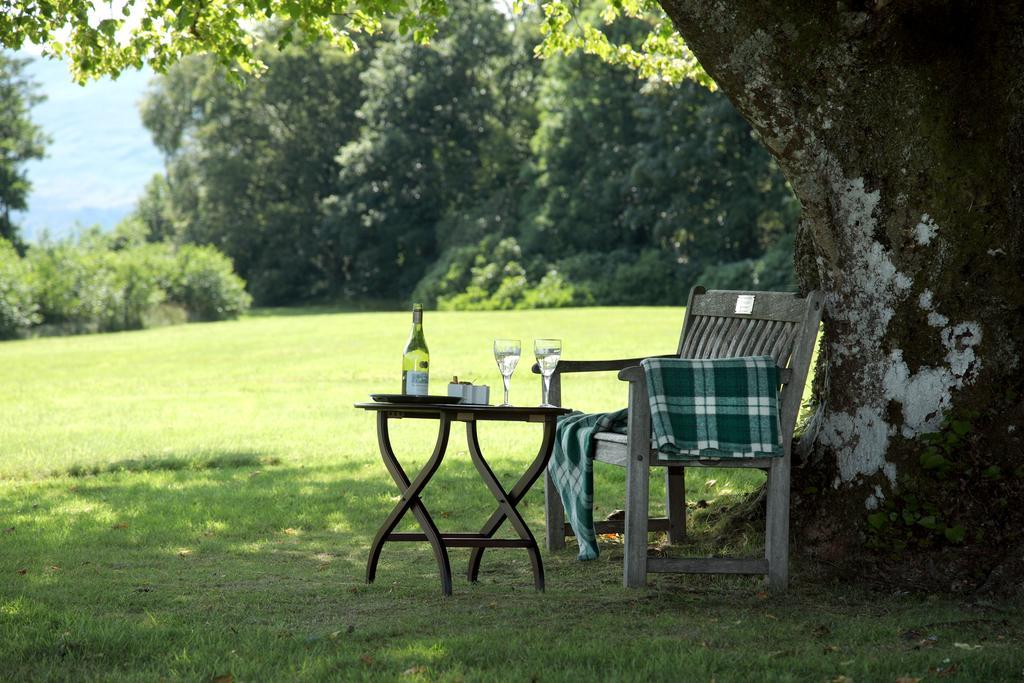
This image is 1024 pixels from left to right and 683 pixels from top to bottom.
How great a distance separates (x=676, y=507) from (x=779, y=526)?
1.11 metres

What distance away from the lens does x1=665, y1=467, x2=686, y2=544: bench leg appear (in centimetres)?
643

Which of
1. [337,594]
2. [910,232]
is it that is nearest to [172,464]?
[337,594]

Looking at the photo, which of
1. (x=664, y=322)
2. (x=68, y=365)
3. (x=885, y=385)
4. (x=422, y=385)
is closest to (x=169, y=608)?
(x=422, y=385)

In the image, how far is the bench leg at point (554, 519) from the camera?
6426 millimetres

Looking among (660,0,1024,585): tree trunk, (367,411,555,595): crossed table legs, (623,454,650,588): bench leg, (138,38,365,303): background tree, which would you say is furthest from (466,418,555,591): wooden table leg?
(138,38,365,303): background tree

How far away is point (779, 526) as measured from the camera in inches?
211

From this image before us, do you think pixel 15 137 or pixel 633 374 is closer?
pixel 633 374

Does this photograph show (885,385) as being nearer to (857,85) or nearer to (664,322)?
(857,85)

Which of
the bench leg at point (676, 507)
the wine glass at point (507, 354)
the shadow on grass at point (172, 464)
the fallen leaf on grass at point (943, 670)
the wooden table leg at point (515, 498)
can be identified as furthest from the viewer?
the shadow on grass at point (172, 464)

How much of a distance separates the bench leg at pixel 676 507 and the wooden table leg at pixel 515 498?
1.05 m

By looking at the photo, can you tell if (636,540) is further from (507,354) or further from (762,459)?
(507,354)

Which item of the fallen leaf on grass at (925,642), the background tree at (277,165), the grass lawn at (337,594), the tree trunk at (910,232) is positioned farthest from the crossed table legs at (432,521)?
the background tree at (277,165)

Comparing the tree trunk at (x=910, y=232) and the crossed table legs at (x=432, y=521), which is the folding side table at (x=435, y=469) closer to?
the crossed table legs at (x=432, y=521)

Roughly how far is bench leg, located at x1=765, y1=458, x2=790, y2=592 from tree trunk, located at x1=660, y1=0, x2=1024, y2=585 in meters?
0.25
